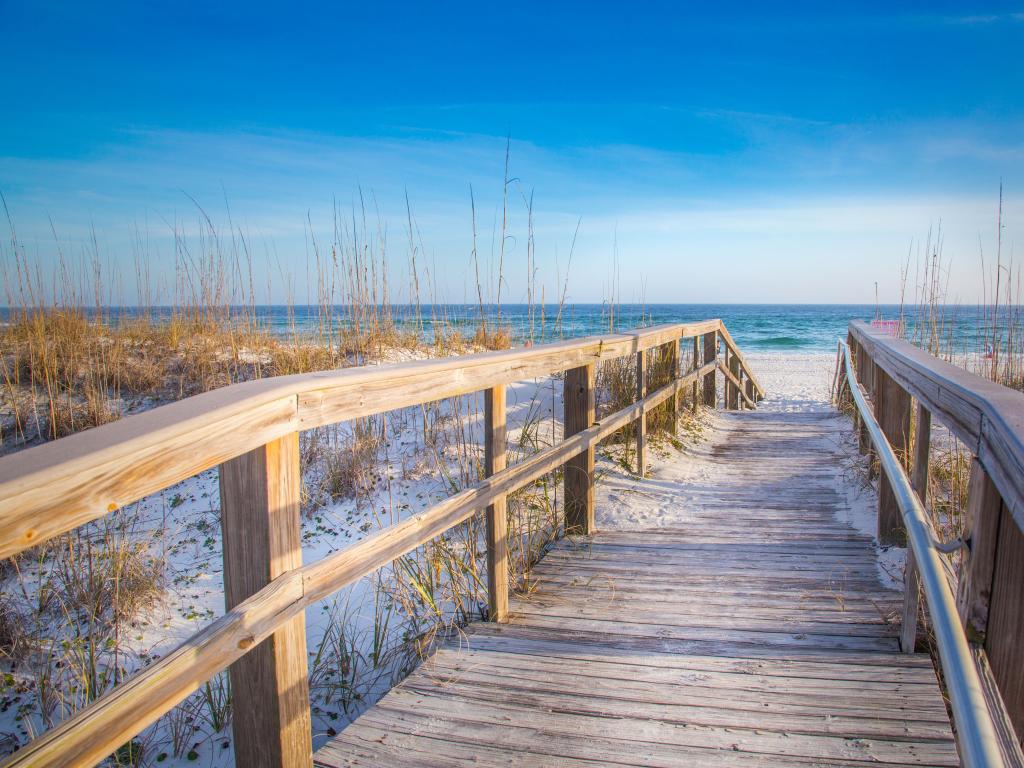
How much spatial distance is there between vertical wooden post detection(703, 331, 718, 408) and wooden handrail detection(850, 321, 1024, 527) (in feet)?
16.0

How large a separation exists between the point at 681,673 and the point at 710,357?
535 cm

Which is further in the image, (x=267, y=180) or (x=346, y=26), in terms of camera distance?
(x=267, y=180)

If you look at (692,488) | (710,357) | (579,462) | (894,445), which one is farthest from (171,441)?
(710,357)

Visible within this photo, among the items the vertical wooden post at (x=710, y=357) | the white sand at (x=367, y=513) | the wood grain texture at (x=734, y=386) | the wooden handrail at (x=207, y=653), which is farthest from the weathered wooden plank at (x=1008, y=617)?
the wood grain texture at (x=734, y=386)

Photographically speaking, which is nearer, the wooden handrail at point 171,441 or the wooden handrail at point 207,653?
the wooden handrail at point 171,441

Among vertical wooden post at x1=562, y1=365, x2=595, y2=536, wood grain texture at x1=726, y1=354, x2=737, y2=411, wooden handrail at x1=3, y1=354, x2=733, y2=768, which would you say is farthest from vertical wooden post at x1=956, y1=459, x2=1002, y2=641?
wood grain texture at x1=726, y1=354, x2=737, y2=411

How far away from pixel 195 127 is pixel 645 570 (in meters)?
12.4

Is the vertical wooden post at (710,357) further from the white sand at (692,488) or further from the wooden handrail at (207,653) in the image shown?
the wooden handrail at (207,653)

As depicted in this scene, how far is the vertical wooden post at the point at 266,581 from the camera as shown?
1140 millimetres

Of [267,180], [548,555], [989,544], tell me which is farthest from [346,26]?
[989,544]

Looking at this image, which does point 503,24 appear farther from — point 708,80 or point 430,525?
point 430,525

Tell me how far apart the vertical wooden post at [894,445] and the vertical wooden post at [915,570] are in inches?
31.5

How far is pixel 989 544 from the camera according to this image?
112 cm

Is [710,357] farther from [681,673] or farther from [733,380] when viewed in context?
[681,673]
